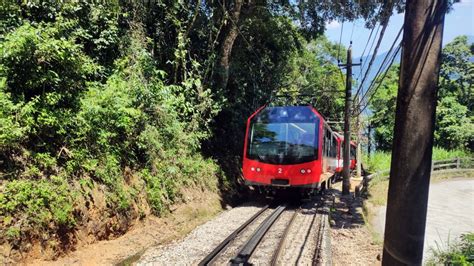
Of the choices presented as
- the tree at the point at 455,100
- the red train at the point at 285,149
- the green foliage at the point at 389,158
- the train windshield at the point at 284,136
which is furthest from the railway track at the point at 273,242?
the tree at the point at 455,100

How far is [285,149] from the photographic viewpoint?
40.2 ft

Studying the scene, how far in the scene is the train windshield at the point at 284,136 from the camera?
1216 cm

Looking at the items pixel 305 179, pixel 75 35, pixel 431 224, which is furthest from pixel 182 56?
pixel 431 224

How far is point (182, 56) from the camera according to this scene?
12.5 m

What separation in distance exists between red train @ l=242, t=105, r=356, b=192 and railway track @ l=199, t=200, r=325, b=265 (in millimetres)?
1198

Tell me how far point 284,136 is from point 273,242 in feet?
15.6

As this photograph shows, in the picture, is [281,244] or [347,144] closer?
A: [281,244]

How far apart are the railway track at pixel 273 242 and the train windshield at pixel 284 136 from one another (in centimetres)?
188

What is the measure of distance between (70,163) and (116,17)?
5235 millimetres

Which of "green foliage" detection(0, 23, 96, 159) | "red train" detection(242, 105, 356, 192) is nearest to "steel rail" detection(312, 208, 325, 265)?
"red train" detection(242, 105, 356, 192)

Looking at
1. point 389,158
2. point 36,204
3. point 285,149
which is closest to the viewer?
point 36,204


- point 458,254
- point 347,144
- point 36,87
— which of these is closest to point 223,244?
point 458,254

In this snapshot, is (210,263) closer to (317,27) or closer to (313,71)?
(317,27)

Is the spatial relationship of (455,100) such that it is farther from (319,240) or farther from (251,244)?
(251,244)
